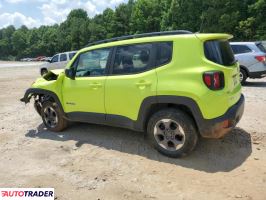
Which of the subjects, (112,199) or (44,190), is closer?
(112,199)

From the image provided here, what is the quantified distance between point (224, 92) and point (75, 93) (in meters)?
2.82

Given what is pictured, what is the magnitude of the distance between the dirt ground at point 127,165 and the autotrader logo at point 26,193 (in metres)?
0.12

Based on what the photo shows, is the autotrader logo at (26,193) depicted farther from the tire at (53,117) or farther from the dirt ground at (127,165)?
the tire at (53,117)

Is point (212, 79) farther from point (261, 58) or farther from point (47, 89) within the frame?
point (261, 58)

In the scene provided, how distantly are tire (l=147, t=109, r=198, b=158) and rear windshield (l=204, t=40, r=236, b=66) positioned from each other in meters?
0.93

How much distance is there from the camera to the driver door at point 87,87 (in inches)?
219

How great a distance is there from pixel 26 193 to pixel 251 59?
32.1 feet

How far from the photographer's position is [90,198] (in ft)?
12.9

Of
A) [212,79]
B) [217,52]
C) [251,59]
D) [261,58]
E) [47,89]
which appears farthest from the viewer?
[251,59]

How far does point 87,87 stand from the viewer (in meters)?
5.71

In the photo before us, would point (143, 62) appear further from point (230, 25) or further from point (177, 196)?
point (230, 25)

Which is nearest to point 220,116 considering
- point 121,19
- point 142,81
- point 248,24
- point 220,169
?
point 220,169

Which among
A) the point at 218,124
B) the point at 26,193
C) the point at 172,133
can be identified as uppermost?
the point at 218,124

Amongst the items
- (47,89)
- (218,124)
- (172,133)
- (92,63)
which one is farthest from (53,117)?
(218,124)
